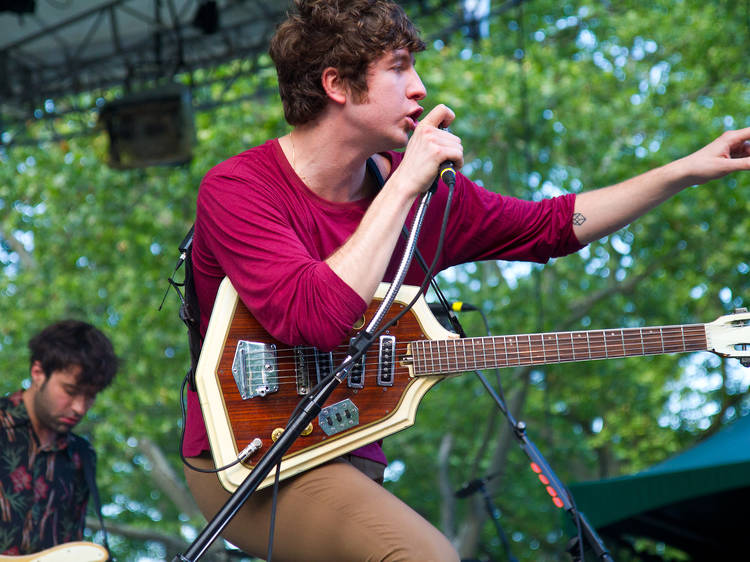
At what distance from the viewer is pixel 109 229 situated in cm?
1177

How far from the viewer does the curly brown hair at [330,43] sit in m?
2.24

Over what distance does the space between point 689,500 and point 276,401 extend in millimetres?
3609

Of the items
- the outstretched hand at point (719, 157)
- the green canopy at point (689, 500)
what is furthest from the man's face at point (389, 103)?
the green canopy at point (689, 500)

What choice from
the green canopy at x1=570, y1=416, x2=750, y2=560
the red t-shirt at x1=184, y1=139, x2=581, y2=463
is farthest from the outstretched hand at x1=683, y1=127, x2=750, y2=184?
the green canopy at x1=570, y1=416, x2=750, y2=560

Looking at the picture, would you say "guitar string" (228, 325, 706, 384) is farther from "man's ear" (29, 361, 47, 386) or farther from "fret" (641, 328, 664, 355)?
"man's ear" (29, 361, 47, 386)

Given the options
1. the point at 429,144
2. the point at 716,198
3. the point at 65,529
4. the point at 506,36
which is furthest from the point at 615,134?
the point at 429,144

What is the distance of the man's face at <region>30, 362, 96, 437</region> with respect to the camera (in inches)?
161

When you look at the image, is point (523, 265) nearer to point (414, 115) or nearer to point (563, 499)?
point (563, 499)

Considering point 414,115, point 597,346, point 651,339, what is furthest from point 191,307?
point 651,339

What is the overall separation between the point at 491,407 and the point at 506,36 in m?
5.50

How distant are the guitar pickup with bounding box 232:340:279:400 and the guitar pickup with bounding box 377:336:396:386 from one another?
0.27 meters

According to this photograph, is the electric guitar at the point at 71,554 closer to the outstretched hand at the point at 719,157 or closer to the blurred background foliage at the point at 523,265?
the outstretched hand at the point at 719,157

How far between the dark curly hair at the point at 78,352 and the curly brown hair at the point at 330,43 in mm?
2267

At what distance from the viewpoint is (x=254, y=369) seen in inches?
82.5
